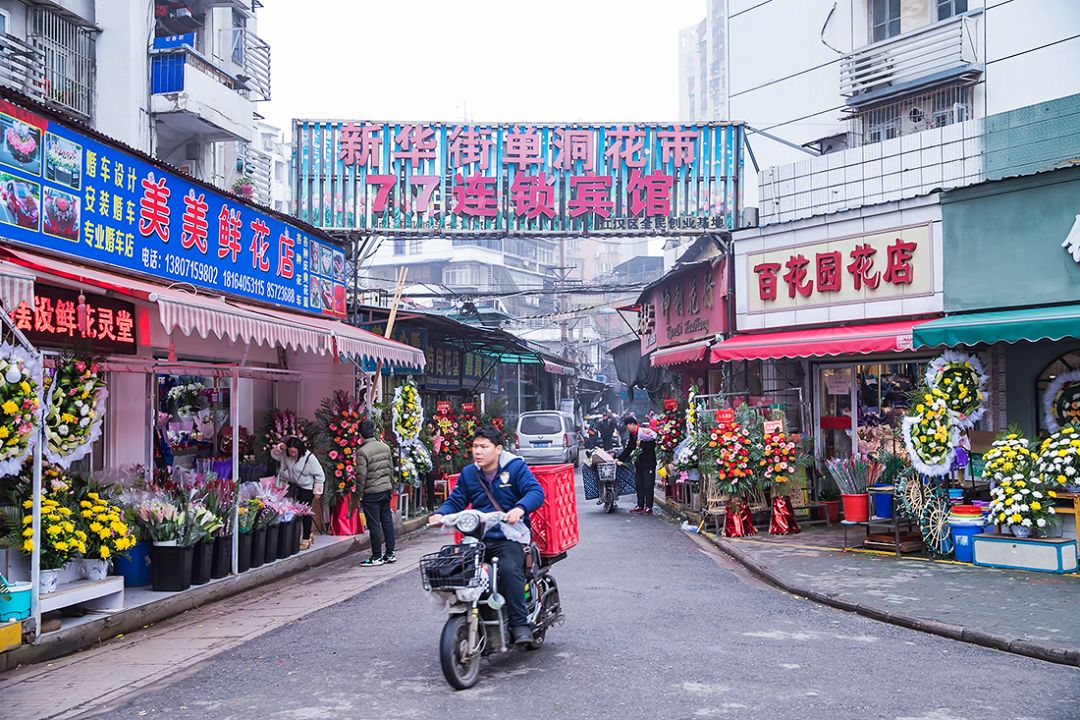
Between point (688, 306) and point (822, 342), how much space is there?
20.1 feet

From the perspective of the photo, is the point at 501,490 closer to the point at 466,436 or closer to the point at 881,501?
the point at 881,501

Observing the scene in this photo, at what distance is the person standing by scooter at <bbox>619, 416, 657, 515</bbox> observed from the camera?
18.9 metres

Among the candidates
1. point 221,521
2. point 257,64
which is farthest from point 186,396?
point 257,64

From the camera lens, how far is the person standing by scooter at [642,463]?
1891cm

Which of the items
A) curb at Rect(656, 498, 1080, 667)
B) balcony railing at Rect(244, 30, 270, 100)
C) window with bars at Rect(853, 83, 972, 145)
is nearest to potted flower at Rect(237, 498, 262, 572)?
curb at Rect(656, 498, 1080, 667)

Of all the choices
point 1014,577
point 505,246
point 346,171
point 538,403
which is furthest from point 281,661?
point 505,246

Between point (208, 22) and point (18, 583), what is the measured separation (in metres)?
19.8

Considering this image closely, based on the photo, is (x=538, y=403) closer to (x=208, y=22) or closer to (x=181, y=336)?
(x=208, y=22)

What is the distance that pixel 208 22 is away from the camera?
24016 millimetres

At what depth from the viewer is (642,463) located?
62.7ft

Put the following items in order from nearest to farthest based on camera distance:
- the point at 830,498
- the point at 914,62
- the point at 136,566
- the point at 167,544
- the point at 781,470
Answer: the point at 167,544 → the point at 136,566 → the point at 781,470 → the point at 830,498 → the point at 914,62

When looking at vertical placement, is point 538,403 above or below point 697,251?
below

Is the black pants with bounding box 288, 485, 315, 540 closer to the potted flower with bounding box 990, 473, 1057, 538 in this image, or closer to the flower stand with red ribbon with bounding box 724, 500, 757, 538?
the flower stand with red ribbon with bounding box 724, 500, 757, 538

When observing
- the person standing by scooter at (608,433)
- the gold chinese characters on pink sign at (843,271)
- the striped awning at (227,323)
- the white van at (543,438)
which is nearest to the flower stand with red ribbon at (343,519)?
the striped awning at (227,323)
